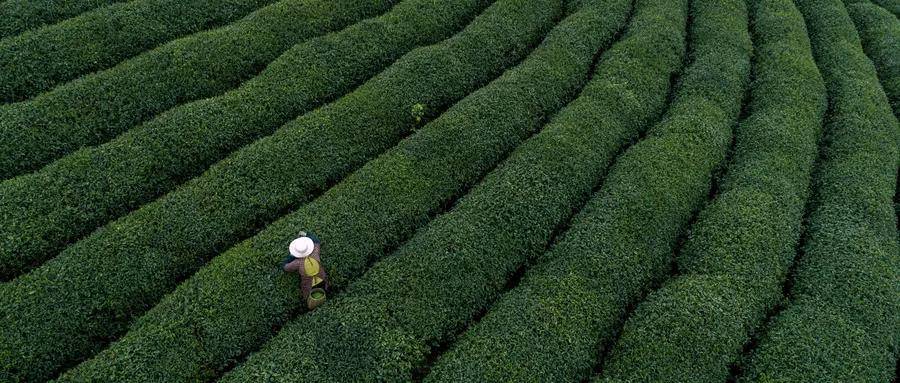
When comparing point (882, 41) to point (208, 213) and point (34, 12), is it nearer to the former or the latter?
point (208, 213)

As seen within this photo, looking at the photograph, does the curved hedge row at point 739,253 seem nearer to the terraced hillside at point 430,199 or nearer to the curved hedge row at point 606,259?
the terraced hillside at point 430,199

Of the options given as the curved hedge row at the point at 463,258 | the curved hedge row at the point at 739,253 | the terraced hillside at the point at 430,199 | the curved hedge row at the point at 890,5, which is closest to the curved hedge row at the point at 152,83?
the terraced hillside at the point at 430,199

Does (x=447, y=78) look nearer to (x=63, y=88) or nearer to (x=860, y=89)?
(x=63, y=88)

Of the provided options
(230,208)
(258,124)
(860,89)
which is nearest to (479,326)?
(230,208)

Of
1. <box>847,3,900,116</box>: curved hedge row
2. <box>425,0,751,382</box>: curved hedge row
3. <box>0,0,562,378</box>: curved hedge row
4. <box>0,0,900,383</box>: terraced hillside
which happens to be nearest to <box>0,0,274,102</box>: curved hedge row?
<box>0,0,900,383</box>: terraced hillside

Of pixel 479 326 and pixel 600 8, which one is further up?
pixel 600 8

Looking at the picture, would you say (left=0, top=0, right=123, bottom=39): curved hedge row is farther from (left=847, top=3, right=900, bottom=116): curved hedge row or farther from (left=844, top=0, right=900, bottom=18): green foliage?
(left=844, top=0, right=900, bottom=18): green foliage

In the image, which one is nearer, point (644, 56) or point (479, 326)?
point (479, 326)

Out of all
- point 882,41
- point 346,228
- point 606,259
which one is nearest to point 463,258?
point 346,228
